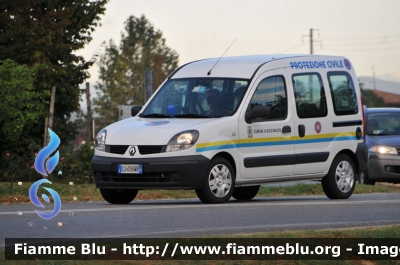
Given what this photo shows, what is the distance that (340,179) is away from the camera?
50.8ft

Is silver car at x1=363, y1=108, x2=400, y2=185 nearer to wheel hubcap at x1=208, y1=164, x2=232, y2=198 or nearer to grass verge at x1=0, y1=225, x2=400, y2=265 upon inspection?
wheel hubcap at x1=208, y1=164, x2=232, y2=198

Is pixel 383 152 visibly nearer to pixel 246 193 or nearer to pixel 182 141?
pixel 246 193

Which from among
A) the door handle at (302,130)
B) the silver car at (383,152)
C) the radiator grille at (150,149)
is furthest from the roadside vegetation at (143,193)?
the door handle at (302,130)

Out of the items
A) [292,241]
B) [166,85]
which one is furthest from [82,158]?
[292,241]

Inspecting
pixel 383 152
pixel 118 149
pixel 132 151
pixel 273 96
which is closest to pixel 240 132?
pixel 273 96

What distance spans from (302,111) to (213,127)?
2104mm

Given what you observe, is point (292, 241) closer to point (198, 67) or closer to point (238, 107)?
point (238, 107)

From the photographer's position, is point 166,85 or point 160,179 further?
point 166,85

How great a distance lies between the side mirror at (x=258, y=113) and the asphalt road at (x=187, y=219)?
1.30 m

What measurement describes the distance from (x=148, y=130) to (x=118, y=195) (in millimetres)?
1345

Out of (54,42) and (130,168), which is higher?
(54,42)

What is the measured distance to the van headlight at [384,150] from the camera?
21297 millimetres

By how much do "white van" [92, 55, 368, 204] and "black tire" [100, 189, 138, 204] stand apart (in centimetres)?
2

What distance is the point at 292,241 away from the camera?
8656 millimetres
